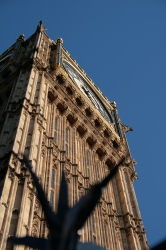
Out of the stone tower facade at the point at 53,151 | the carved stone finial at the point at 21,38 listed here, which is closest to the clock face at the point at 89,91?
the stone tower facade at the point at 53,151

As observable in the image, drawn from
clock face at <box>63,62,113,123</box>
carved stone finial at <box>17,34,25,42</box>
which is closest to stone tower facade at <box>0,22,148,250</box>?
clock face at <box>63,62,113,123</box>

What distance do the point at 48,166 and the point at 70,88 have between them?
12.4 metres

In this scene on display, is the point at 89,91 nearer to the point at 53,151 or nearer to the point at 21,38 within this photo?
the point at 21,38

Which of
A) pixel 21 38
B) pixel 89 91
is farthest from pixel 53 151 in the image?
pixel 21 38

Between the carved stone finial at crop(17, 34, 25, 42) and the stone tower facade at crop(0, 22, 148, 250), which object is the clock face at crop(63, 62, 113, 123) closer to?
the stone tower facade at crop(0, 22, 148, 250)

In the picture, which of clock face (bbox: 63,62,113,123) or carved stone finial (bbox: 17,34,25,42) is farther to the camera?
carved stone finial (bbox: 17,34,25,42)

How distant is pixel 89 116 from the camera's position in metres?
30.0

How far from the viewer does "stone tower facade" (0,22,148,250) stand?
13.9 metres

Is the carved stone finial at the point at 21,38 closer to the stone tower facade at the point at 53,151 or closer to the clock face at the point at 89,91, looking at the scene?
the stone tower facade at the point at 53,151

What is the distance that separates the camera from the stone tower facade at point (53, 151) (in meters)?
13.9

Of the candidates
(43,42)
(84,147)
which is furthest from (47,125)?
(43,42)

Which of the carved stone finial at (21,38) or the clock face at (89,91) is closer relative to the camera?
the clock face at (89,91)

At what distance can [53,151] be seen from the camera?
2022 centimetres

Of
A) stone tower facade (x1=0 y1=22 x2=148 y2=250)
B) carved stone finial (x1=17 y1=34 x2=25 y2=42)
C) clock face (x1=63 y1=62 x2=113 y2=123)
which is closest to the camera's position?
stone tower facade (x1=0 y1=22 x2=148 y2=250)
